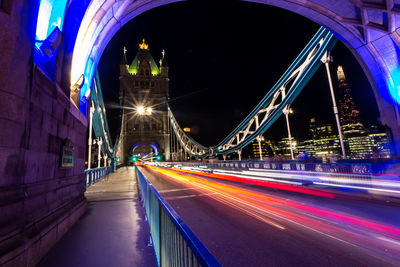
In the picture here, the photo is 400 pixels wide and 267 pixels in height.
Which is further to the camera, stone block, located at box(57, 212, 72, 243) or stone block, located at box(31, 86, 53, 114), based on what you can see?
stone block, located at box(57, 212, 72, 243)

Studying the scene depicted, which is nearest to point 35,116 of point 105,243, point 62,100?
point 62,100

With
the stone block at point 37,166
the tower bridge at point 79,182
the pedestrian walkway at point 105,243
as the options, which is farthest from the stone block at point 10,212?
the pedestrian walkway at point 105,243

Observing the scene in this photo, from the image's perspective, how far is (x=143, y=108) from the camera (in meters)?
65.8

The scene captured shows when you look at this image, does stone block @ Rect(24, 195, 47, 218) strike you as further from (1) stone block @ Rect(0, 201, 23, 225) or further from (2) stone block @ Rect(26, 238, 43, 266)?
(2) stone block @ Rect(26, 238, 43, 266)

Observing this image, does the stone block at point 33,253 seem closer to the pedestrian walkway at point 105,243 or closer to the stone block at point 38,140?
the pedestrian walkway at point 105,243

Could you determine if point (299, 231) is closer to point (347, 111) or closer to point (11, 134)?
point (11, 134)

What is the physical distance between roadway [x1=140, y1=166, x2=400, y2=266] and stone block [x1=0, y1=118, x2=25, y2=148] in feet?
11.2

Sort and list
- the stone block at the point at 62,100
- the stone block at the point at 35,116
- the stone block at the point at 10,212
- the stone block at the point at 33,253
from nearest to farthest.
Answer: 1. the stone block at the point at 10,212
2. the stone block at the point at 33,253
3. the stone block at the point at 35,116
4. the stone block at the point at 62,100

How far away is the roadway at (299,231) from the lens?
9.54 feet

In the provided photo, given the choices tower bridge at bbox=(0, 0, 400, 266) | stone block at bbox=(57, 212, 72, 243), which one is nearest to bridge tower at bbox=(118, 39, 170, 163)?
tower bridge at bbox=(0, 0, 400, 266)

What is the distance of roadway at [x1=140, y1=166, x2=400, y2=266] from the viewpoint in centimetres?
291

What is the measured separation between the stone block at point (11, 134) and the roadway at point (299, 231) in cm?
343

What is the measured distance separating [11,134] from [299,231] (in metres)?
5.32

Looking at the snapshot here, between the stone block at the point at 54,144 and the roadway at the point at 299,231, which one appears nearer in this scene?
the roadway at the point at 299,231
